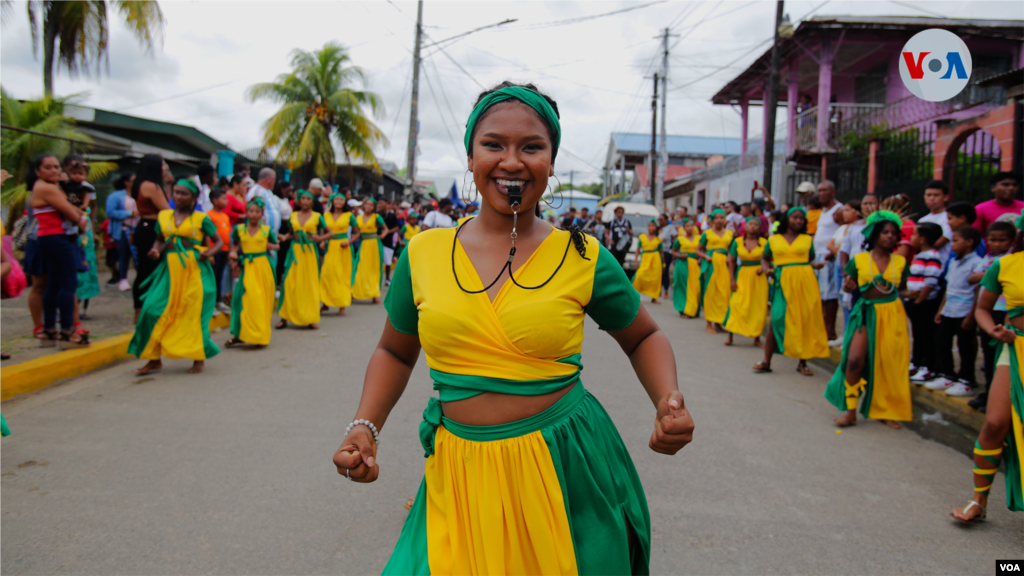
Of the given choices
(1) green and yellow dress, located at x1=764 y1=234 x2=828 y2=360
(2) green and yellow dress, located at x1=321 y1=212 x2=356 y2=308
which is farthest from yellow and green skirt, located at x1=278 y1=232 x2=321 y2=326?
(1) green and yellow dress, located at x1=764 y1=234 x2=828 y2=360

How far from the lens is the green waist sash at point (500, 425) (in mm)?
1764

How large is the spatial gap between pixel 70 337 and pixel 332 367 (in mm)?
2515

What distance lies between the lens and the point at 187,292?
6527 millimetres

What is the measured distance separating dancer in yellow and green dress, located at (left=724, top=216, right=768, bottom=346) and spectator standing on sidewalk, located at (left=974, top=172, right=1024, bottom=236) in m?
2.65

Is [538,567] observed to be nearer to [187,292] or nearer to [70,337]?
[187,292]

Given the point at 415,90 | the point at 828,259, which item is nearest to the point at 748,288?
the point at 828,259

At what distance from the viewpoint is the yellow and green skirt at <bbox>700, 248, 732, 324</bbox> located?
436 inches

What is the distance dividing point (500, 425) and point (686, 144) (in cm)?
5123

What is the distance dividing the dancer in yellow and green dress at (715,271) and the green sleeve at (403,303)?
964 centimetres

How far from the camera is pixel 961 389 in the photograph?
20.6 feet

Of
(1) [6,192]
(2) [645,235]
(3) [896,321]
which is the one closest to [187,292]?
(3) [896,321]

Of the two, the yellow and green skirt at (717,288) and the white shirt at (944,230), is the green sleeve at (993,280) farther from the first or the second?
the yellow and green skirt at (717,288)

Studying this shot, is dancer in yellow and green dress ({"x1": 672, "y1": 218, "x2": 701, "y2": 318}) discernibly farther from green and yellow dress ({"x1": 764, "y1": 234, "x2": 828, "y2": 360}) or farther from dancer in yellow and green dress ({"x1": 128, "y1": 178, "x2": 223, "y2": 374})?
dancer in yellow and green dress ({"x1": 128, "y1": 178, "x2": 223, "y2": 374})

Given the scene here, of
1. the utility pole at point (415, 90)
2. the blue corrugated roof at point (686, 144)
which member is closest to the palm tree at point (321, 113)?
the utility pole at point (415, 90)
